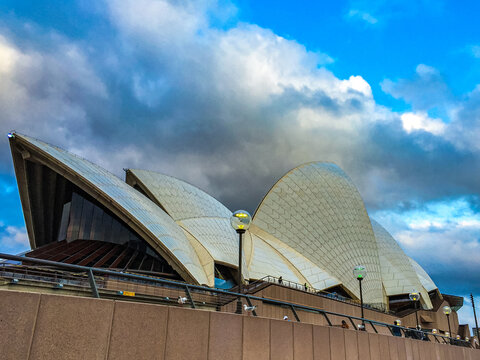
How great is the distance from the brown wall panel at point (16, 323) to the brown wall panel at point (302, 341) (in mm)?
4358

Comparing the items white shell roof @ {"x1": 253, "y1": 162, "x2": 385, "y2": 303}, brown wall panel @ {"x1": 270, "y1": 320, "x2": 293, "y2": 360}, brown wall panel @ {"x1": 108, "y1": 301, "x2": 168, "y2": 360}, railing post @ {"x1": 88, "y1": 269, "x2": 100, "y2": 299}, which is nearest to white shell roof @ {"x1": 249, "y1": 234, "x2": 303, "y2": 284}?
white shell roof @ {"x1": 253, "y1": 162, "x2": 385, "y2": 303}

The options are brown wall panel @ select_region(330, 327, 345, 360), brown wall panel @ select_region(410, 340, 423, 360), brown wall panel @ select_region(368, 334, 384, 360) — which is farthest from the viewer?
brown wall panel @ select_region(410, 340, 423, 360)

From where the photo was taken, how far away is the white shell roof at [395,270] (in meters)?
43.7

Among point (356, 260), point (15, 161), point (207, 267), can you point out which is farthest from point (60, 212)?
point (356, 260)

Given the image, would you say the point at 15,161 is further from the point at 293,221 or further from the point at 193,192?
the point at 293,221

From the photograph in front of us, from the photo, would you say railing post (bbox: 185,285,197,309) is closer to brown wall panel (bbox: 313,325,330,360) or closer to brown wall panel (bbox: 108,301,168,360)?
brown wall panel (bbox: 108,301,168,360)

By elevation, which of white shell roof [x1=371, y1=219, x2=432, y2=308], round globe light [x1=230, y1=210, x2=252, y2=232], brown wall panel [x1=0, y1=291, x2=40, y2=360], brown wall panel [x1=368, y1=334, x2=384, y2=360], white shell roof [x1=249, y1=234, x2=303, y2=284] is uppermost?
white shell roof [x1=371, y1=219, x2=432, y2=308]

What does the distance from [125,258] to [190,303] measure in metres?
19.3

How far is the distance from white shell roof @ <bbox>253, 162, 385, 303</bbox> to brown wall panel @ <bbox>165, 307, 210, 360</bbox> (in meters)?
29.8

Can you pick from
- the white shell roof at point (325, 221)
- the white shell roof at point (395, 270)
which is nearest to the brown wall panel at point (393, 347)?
the white shell roof at point (325, 221)

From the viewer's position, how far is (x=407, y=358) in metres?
11.2

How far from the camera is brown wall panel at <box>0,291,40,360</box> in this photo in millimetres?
3422

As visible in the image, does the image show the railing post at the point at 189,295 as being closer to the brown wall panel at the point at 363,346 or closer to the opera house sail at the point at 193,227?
the brown wall panel at the point at 363,346

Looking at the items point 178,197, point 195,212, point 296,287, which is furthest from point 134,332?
point 178,197
